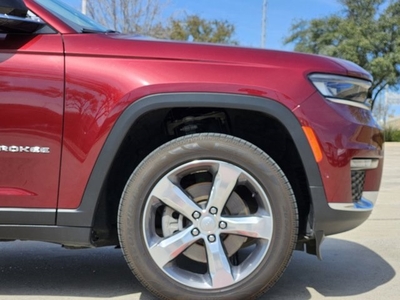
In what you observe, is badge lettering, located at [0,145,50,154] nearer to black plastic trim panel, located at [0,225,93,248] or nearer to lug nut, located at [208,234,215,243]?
black plastic trim panel, located at [0,225,93,248]

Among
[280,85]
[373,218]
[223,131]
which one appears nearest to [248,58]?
[280,85]

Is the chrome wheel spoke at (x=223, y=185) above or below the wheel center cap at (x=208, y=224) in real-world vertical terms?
above

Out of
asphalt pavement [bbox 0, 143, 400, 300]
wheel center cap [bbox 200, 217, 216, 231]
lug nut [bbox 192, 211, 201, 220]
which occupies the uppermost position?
lug nut [bbox 192, 211, 201, 220]

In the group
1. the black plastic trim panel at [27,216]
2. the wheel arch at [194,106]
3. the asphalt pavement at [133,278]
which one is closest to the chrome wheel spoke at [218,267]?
the asphalt pavement at [133,278]

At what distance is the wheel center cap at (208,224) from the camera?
2.75 metres

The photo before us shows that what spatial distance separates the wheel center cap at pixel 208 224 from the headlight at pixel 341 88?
0.90m

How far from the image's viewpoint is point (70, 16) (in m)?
3.20

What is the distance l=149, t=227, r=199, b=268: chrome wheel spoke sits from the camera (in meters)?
2.75

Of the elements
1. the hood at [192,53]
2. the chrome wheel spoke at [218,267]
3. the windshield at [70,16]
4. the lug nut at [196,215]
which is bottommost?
the chrome wheel spoke at [218,267]

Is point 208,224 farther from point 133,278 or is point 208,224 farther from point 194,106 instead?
point 133,278

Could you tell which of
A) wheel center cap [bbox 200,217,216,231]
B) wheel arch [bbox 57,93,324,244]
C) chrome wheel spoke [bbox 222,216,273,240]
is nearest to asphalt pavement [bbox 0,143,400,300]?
chrome wheel spoke [bbox 222,216,273,240]

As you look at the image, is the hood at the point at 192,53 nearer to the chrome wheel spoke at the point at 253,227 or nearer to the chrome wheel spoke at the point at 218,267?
the chrome wheel spoke at the point at 253,227

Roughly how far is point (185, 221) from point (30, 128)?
957 mm

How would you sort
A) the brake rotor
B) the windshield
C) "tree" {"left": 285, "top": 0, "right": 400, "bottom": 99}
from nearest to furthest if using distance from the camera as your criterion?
the brake rotor < the windshield < "tree" {"left": 285, "top": 0, "right": 400, "bottom": 99}
